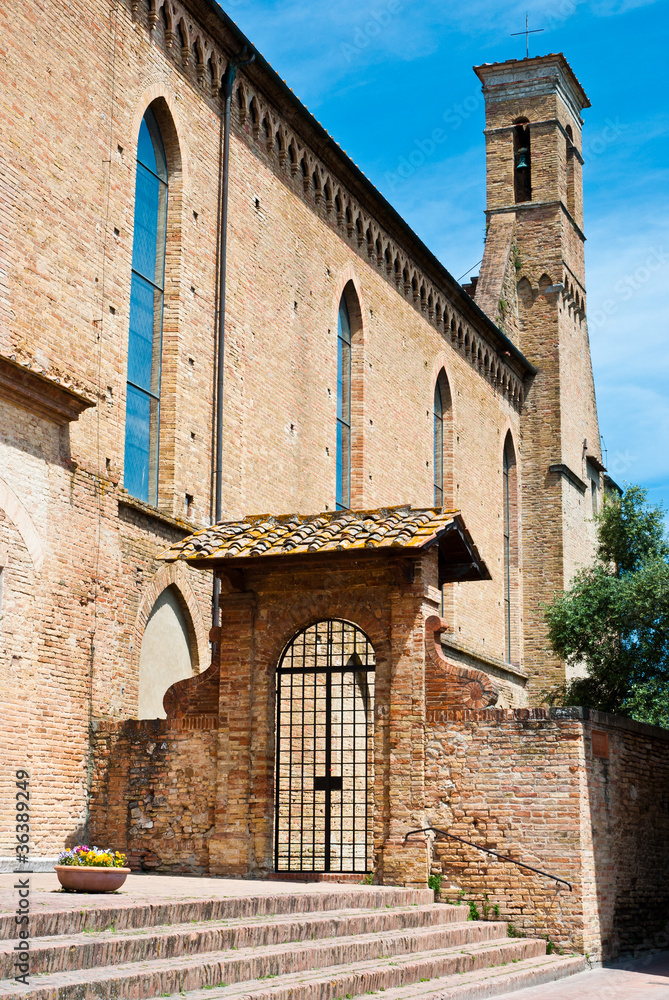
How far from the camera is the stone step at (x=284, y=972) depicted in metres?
6.63

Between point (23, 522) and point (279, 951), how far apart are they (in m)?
5.84

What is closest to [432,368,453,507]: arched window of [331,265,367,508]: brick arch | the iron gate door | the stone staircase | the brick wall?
the brick wall

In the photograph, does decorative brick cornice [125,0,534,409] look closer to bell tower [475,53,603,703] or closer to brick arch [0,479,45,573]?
bell tower [475,53,603,703]

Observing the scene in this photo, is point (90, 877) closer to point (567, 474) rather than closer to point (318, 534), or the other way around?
point (318, 534)

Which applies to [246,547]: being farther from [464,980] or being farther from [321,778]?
[464,980]

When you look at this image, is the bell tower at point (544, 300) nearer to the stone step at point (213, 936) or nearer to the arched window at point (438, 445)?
the arched window at point (438, 445)

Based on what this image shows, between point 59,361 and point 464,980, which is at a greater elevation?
point 59,361

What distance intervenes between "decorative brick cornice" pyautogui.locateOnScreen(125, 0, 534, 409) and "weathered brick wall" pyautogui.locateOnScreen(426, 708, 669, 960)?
1027cm

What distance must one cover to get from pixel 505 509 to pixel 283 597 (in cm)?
1923

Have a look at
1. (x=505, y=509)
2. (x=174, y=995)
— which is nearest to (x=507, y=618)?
(x=505, y=509)

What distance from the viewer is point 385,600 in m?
13.2

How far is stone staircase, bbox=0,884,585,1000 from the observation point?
6992mm

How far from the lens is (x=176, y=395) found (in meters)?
16.4

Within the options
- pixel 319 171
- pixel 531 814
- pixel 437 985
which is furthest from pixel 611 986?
pixel 319 171
